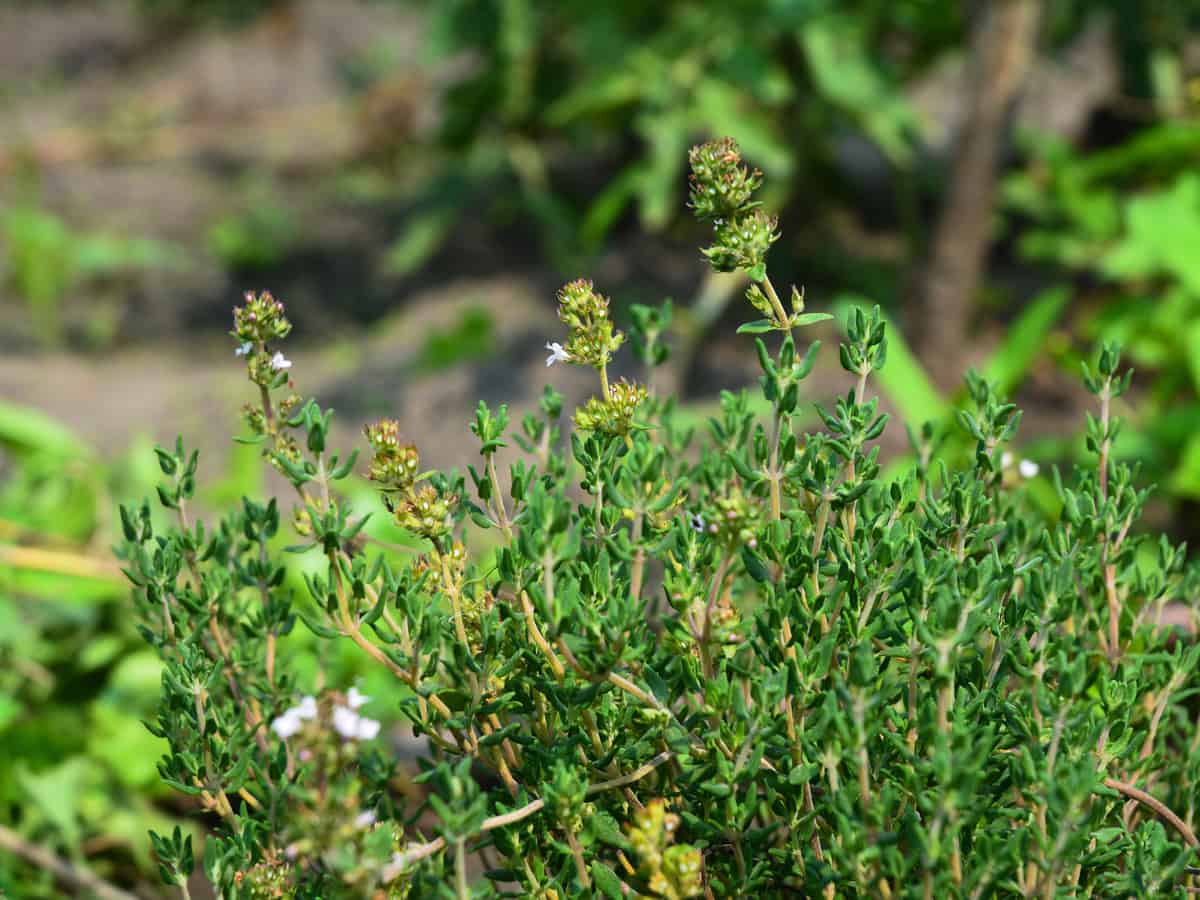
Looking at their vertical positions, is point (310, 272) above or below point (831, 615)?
above

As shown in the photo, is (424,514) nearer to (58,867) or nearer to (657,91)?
(58,867)

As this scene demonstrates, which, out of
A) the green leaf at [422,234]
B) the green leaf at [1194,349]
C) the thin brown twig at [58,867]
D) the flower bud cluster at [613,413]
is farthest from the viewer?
the green leaf at [422,234]

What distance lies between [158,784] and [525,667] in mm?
1235

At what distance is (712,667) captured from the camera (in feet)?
3.97

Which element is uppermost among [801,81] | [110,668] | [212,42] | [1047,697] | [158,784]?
[212,42]

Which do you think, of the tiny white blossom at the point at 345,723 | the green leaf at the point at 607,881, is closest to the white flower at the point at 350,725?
the tiny white blossom at the point at 345,723

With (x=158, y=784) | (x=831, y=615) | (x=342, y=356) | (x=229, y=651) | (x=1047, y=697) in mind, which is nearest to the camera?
(x=1047, y=697)

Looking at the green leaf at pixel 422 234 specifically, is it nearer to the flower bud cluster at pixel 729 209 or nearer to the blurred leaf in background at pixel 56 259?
the blurred leaf in background at pixel 56 259

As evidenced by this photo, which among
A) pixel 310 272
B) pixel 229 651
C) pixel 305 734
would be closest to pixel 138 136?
pixel 310 272

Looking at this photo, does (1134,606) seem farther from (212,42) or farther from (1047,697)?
(212,42)

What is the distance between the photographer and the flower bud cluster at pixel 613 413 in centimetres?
124

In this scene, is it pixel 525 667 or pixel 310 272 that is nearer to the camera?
pixel 525 667

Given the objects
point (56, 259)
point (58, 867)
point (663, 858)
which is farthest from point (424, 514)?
point (56, 259)

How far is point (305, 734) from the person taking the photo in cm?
88
